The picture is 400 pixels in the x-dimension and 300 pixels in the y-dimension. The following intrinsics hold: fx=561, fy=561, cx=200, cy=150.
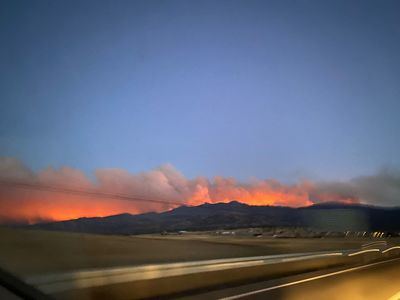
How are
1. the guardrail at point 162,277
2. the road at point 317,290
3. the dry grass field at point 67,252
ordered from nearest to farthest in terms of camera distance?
the guardrail at point 162,277, the dry grass field at point 67,252, the road at point 317,290

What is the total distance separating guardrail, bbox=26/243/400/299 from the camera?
10617 mm

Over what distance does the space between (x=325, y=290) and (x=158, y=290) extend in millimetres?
5528

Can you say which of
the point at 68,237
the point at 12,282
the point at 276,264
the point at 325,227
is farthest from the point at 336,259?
the point at 325,227

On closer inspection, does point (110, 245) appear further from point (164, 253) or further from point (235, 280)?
point (235, 280)

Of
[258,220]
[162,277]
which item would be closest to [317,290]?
[162,277]

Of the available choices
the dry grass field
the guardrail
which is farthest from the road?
the dry grass field

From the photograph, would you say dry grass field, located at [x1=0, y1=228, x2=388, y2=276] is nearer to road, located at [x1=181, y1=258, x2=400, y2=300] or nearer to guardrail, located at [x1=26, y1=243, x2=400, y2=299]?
guardrail, located at [x1=26, y1=243, x2=400, y2=299]

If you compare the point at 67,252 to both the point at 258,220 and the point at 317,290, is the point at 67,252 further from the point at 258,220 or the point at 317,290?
the point at 258,220

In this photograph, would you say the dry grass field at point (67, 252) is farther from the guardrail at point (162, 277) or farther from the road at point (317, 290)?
the road at point (317, 290)

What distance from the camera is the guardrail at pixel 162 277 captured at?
10617mm

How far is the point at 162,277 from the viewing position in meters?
15.1

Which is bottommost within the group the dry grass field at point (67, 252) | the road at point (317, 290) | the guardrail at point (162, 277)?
the road at point (317, 290)

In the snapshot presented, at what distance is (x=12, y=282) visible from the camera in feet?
20.0

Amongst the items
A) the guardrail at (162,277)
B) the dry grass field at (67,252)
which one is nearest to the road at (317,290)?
the guardrail at (162,277)
